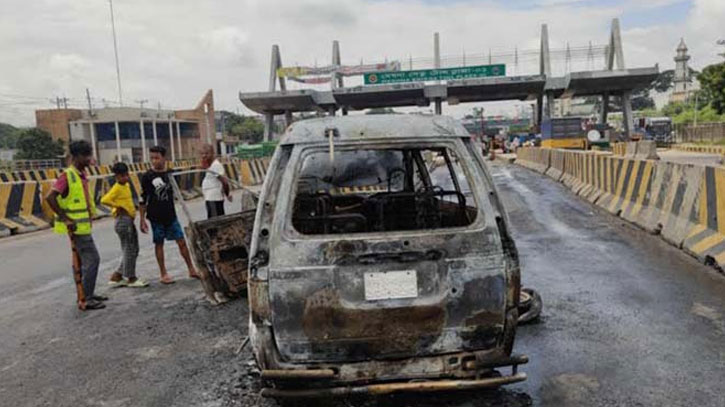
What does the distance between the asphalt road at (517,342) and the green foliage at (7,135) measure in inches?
4443

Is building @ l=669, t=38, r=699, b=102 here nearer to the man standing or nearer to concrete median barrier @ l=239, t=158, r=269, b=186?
concrete median barrier @ l=239, t=158, r=269, b=186

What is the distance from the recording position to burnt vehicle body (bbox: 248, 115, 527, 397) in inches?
123

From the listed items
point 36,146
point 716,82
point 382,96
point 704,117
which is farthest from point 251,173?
point 704,117

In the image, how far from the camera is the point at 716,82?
125ft

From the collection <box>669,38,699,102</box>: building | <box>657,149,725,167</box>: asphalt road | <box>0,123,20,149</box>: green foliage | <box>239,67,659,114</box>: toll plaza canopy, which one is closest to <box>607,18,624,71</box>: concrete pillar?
<box>239,67,659,114</box>: toll plaza canopy

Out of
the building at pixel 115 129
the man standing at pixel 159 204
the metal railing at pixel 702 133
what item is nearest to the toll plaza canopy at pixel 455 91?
the metal railing at pixel 702 133

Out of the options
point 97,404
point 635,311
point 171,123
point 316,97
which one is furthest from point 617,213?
point 171,123

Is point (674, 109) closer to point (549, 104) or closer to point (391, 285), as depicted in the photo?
point (549, 104)

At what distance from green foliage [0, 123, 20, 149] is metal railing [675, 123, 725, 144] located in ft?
334

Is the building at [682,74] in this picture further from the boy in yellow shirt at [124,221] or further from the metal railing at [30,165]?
the boy in yellow shirt at [124,221]

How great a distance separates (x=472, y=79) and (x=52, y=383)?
48228mm

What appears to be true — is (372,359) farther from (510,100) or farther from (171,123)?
(171,123)

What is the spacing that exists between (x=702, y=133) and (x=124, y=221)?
52131 millimetres

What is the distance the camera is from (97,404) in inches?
147
